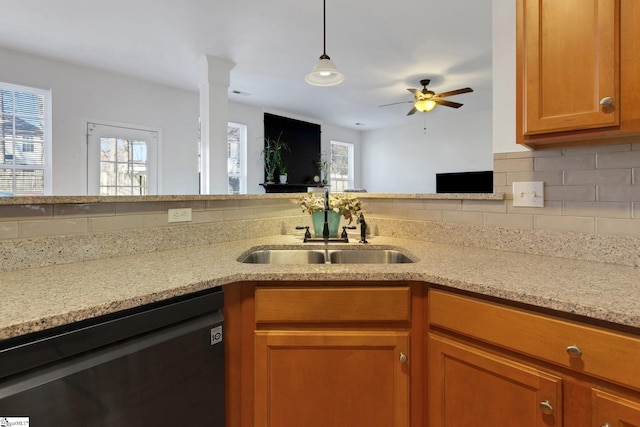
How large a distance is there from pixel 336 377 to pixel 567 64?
4.30 feet

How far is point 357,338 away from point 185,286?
1.94 feet

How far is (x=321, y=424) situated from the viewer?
1138mm

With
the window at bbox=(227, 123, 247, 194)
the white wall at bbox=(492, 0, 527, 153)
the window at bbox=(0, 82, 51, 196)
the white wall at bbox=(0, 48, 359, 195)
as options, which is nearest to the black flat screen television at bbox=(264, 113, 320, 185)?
the window at bbox=(227, 123, 247, 194)

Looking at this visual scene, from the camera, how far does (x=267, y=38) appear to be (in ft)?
10.4

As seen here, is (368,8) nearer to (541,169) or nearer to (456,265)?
(541,169)

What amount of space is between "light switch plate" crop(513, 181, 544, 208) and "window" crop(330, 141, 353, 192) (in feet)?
18.4

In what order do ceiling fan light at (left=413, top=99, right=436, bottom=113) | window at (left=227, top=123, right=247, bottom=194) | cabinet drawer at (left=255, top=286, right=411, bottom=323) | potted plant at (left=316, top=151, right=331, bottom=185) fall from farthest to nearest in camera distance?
1. potted plant at (left=316, top=151, right=331, bottom=185)
2. window at (left=227, top=123, right=247, bottom=194)
3. ceiling fan light at (left=413, top=99, right=436, bottom=113)
4. cabinet drawer at (left=255, top=286, right=411, bottom=323)

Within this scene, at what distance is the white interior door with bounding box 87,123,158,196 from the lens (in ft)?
13.0

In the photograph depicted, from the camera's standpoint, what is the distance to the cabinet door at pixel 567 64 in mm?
1019

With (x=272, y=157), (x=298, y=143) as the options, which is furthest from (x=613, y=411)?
(x=298, y=143)

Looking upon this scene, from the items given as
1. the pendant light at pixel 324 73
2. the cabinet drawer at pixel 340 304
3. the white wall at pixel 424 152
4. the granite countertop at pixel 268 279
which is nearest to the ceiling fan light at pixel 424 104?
the pendant light at pixel 324 73

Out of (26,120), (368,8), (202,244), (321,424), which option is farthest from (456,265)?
(26,120)

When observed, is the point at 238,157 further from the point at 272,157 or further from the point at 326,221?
the point at 326,221

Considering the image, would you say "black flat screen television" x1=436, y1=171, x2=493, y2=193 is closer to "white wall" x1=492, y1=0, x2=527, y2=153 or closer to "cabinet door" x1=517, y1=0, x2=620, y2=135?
"white wall" x1=492, y1=0, x2=527, y2=153
